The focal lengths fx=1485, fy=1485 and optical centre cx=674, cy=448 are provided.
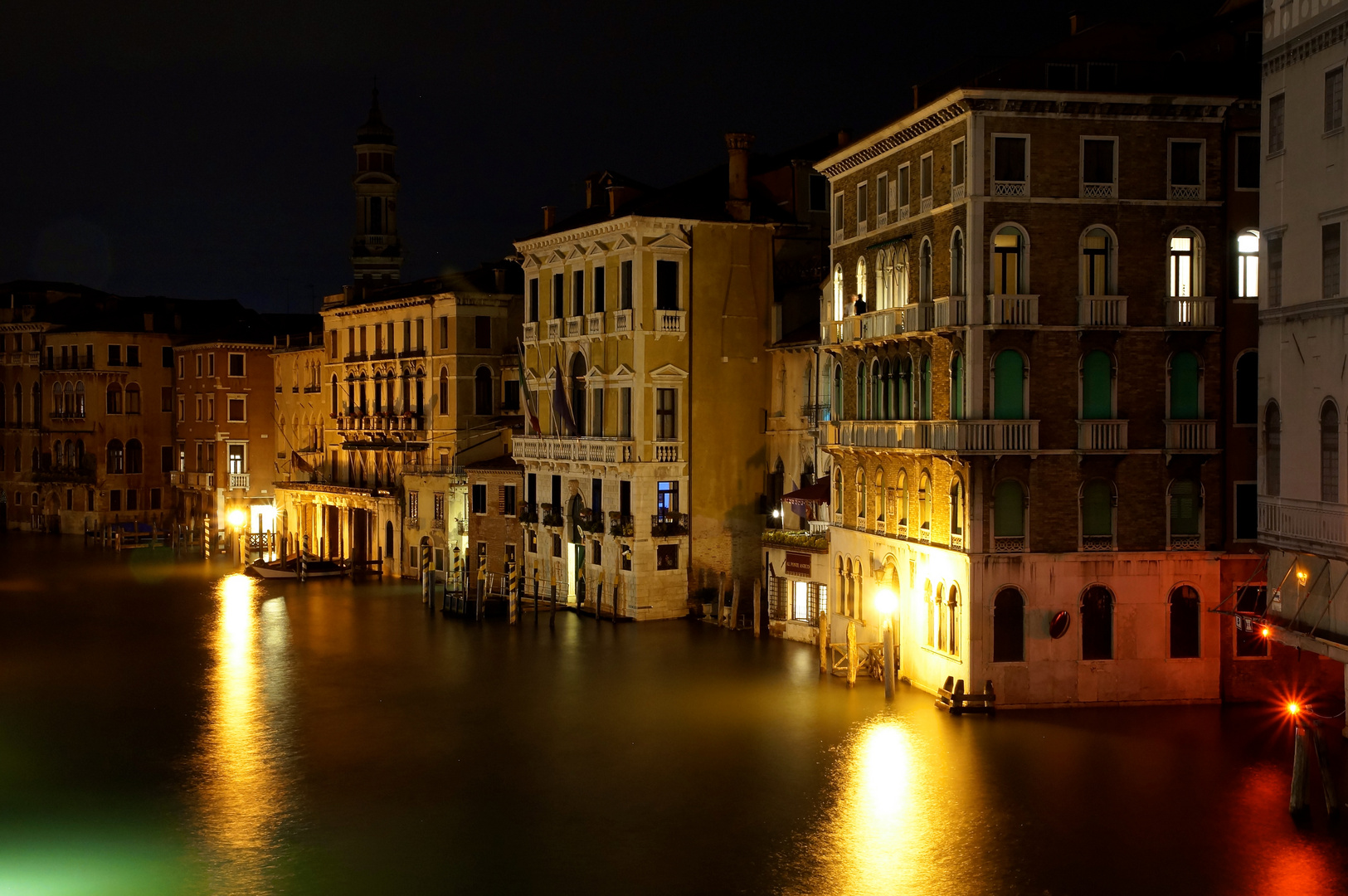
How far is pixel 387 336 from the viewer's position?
63719 millimetres

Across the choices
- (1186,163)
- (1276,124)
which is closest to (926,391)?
(1186,163)

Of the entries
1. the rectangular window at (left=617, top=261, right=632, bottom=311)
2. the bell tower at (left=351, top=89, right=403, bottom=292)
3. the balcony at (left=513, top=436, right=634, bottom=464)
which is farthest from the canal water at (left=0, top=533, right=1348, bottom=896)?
the bell tower at (left=351, top=89, right=403, bottom=292)

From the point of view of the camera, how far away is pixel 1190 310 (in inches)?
1214

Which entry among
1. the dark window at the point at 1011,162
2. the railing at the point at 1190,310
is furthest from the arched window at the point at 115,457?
the railing at the point at 1190,310

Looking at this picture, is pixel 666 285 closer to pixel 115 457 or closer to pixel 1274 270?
pixel 1274 270

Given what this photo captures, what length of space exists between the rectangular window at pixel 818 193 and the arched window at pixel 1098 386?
1732 cm

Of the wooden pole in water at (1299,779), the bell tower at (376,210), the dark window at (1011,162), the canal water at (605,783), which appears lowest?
the canal water at (605,783)

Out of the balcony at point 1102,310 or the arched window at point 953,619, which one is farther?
the arched window at point 953,619

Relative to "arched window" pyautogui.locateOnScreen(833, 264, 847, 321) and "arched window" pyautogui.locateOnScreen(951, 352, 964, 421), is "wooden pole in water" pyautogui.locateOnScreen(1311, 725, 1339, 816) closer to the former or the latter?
"arched window" pyautogui.locateOnScreen(951, 352, 964, 421)

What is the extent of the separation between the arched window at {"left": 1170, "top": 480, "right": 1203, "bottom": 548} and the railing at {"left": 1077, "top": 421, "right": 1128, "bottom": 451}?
1.52 meters

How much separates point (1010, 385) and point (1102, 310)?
2449 mm

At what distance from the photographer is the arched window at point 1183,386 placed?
31062mm

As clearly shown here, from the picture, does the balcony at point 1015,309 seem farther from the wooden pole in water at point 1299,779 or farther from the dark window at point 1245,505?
the wooden pole in water at point 1299,779

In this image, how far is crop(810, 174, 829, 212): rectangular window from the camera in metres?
46.7
